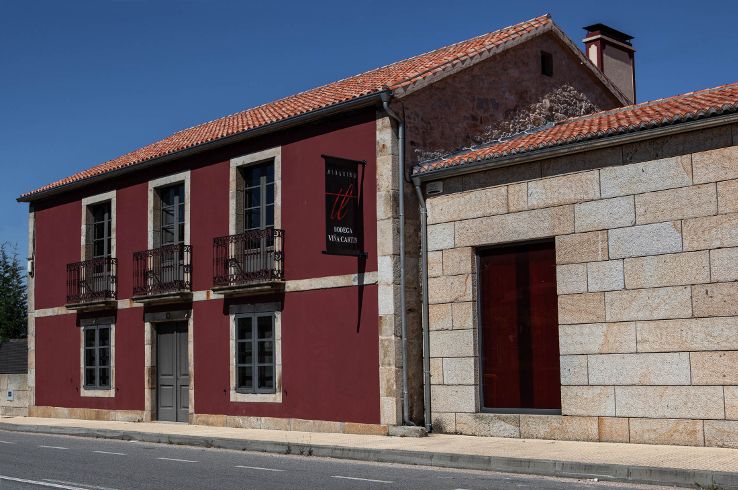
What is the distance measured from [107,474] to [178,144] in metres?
12.6

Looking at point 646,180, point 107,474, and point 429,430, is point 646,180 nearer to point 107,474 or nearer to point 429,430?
point 429,430

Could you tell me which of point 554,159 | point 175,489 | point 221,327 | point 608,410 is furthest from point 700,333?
point 221,327

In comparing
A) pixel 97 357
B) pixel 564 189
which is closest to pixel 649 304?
pixel 564 189

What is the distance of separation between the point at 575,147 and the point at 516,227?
1646mm

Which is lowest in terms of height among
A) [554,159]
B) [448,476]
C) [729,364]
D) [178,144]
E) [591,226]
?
[448,476]

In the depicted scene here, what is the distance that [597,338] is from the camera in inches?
575

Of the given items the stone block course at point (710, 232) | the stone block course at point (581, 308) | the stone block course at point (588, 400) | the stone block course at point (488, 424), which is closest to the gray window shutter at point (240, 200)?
the stone block course at point (488, 424)

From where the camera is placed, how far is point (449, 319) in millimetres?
16562

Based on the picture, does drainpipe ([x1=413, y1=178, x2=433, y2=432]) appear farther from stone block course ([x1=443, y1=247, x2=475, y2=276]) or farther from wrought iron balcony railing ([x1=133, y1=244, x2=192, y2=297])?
wrought iron balcony railing ([x1=133, y1=244, x2=192, y2=297])

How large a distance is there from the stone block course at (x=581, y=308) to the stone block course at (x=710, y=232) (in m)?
1.60

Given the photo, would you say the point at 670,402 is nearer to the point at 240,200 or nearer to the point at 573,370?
the point at 573,370

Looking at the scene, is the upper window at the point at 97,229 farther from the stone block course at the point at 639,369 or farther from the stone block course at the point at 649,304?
the stone block course at the point at 649,304

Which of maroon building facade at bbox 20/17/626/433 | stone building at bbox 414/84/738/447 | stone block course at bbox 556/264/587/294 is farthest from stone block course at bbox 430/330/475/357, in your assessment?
stone block course at bbox 556/264/587/294

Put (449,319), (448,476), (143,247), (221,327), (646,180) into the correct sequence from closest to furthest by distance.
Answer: (448,476), (646,180), (449,319), (221,327), (143,247)
